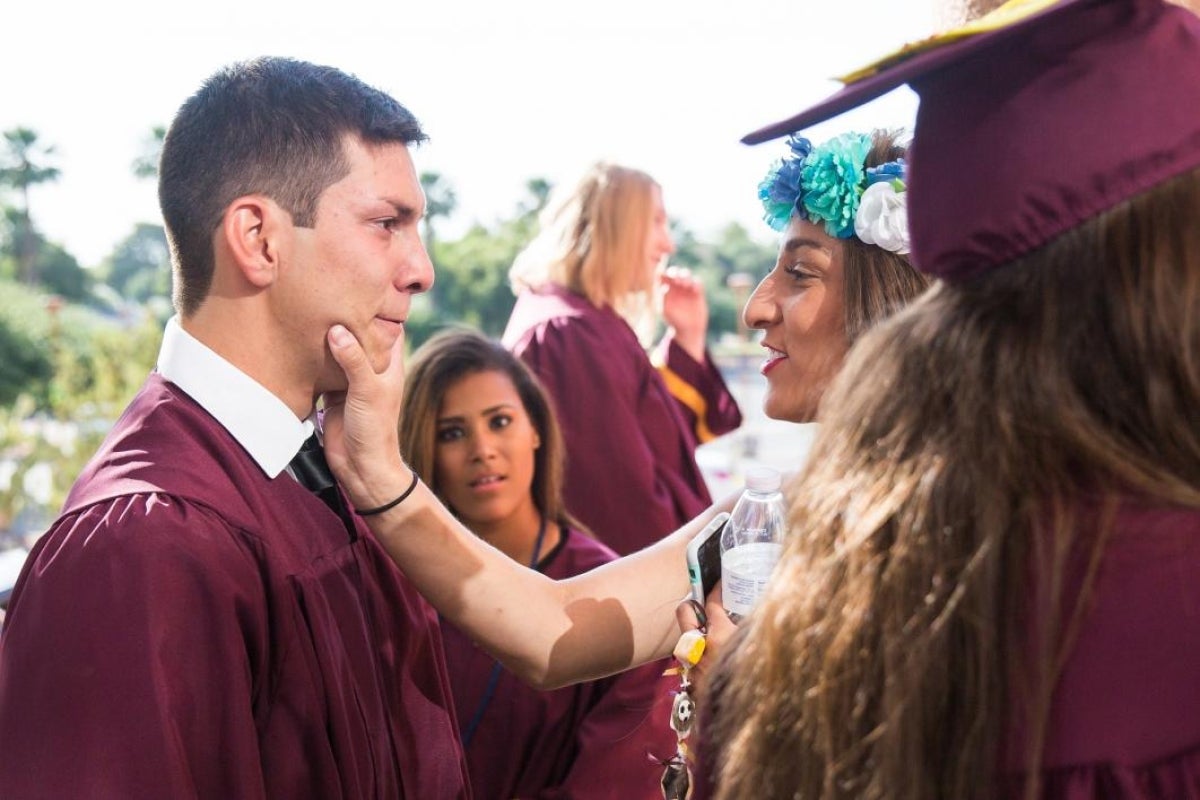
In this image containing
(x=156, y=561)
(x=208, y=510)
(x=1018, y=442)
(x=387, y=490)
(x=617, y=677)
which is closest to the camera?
(x=1018, y=442)

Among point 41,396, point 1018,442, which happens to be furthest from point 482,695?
point 41,396

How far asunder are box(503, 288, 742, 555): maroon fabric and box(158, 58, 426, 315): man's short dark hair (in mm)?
2411

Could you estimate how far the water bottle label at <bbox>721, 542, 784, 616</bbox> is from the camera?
152 centimetres

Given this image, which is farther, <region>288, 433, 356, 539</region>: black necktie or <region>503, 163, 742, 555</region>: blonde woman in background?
<region>503, 163, 742, 555</region>: blonde woman in background

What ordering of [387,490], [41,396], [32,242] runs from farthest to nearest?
[32,242], [41,396], [387,490]

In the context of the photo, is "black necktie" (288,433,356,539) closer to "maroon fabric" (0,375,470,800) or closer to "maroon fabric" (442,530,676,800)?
"maroon fabric" (0,375,470,800)

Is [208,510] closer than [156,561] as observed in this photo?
No

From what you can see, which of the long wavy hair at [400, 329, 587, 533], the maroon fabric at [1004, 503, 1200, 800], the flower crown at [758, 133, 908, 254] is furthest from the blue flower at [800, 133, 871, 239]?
the long wavy hair at [400, 329, 587, 533]

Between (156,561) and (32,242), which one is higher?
(32,242)

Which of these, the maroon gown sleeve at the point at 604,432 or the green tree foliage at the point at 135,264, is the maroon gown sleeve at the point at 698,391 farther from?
the green tree foliage at the point at 135,264

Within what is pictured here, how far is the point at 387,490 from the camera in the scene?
1.85 metres

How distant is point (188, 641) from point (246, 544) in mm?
172

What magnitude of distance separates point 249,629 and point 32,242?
171ft

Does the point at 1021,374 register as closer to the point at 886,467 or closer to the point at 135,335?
the point at 886,467
